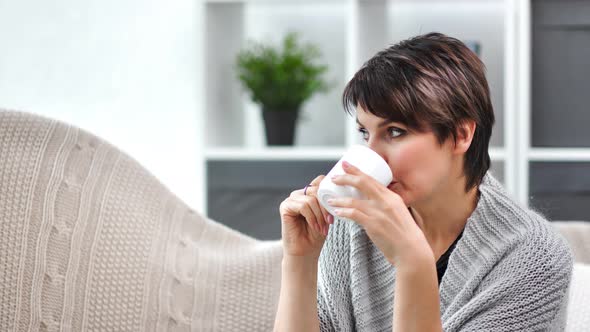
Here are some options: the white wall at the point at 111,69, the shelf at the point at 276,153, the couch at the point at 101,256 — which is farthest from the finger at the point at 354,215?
the white wall at the point at 111,69

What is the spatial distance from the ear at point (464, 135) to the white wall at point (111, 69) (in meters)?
2.44

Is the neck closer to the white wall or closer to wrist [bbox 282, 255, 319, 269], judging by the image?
wrist [bbox 282, 255, 319, 269]

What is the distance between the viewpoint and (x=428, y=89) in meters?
1.22

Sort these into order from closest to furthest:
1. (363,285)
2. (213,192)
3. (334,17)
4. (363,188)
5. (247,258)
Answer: (363,188)
(363,285)
(247,258)
(213,192)
(334,17)

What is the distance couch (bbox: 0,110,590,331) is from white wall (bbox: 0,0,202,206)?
6.23 ft

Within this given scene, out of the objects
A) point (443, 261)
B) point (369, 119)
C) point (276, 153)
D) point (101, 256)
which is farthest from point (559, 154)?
point (369, 119)

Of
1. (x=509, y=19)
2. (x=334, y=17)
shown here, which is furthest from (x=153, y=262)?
(x=334, y=17)

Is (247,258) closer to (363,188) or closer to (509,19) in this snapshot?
(363,188)

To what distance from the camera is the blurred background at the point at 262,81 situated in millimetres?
3004

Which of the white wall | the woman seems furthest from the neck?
the white wall

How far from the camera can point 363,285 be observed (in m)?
1.46

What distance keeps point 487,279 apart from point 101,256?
70 cm

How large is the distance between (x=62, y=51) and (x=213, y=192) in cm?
94

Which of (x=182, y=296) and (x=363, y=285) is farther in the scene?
(x=182, y=296)
